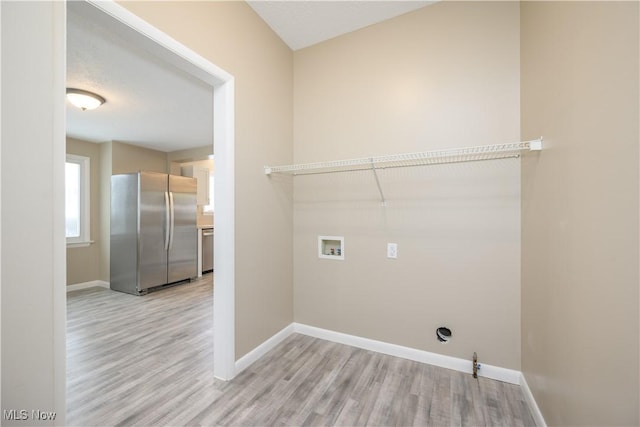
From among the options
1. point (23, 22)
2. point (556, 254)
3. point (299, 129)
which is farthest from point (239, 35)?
point (556, 254)

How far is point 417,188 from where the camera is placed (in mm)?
2055

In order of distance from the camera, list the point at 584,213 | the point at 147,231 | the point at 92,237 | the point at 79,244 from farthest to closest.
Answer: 1. the point at 92,237
2. the point at 79,244
3. the point at 147,231
4. the point at 584,213

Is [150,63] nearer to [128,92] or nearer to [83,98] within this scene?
[128,92]

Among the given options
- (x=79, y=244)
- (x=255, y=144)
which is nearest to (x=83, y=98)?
(x=255, y=144)

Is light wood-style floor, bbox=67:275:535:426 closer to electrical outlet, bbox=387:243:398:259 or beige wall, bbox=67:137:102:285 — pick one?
electrical outlet, bbox=387:243:398:259

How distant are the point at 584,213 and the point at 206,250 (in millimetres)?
5527

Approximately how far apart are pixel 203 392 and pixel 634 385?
2.02m

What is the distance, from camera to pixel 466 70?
6.31 ft

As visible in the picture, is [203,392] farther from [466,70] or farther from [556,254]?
[466,70]

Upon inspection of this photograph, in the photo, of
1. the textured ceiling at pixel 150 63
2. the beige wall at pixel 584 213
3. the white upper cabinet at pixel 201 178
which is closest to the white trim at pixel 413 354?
the beige wall at pixel 584 213

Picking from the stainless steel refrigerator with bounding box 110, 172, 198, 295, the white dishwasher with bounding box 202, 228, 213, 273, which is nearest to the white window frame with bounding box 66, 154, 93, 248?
the stainless steel refrigerator with bounding box 110, 172, 198, 295

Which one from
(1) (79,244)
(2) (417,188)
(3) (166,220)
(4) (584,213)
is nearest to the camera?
(4) (584,213)

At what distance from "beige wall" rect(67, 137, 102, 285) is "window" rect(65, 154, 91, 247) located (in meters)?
0.07

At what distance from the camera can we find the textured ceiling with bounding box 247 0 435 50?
2.01 m
